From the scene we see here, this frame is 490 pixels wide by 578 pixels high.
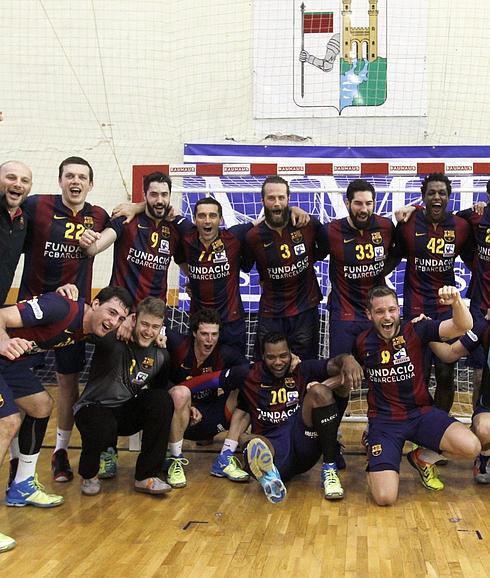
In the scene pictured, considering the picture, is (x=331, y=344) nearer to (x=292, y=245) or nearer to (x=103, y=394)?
(x=292, y=245)

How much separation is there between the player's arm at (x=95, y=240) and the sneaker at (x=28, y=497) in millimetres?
1439

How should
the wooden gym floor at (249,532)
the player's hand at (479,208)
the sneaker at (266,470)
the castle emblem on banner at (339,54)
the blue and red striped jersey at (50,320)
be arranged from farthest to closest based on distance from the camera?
the castle emblem on banner at (339,54) → the player's hand at (479,208) → the sneaker at (266,470) → the blue and red striped jersey at (50,320) → the wooden gym floor at (249,532)

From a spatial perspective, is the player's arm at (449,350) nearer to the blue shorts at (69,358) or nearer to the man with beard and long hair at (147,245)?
the man with beard and long hair at (147,245)

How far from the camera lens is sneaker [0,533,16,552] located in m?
3.40

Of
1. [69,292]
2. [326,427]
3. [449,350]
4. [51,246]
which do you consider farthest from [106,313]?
[449,350]

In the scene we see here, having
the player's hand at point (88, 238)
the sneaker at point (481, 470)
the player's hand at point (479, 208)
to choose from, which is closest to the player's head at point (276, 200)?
the player's hand at point (88, 238)

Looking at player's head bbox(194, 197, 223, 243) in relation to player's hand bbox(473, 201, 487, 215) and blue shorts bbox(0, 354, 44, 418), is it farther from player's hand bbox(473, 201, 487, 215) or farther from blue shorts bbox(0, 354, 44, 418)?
player's hand bbox(473, 201, 487, 215)

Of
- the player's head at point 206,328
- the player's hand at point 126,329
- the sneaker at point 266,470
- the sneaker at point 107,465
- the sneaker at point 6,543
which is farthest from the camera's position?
the player's head at point 206,328

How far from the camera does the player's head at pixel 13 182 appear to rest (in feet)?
14.1

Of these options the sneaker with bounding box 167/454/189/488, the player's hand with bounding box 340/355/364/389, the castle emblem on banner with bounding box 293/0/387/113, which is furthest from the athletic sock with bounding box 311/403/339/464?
the castle emblem on banner with bounding box 293/0/387/113

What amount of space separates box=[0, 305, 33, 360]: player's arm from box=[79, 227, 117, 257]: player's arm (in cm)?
89

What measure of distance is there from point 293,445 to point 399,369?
0.78 m

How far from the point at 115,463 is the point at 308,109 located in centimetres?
585

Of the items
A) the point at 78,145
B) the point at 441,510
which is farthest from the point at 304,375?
the point at 78,145
